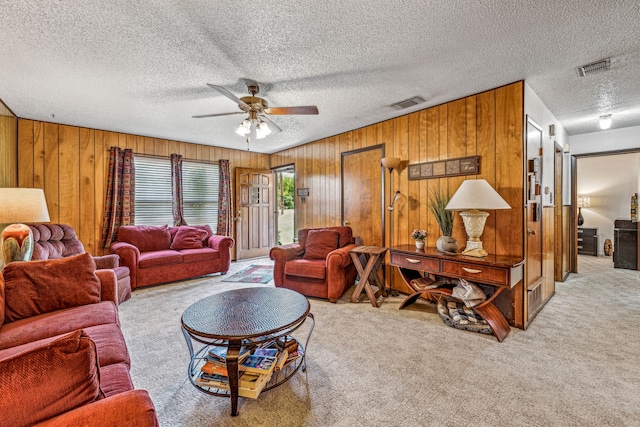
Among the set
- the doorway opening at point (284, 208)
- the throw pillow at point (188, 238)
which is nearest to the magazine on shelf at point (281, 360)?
the throw pillow at point (188, 238)

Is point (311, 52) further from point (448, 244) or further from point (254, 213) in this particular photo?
point (254, 213)

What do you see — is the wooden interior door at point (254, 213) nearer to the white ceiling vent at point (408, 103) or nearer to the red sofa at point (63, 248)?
the red sofa at point (63, 248)

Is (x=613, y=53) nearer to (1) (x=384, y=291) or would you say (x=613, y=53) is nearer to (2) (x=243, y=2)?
(2) (x=243, y=2)

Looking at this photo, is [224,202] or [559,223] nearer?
[559,223]

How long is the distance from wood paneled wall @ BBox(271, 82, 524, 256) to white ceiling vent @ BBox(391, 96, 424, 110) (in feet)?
0.85

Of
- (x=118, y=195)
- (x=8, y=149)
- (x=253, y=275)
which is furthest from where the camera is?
(x=253, y=275)

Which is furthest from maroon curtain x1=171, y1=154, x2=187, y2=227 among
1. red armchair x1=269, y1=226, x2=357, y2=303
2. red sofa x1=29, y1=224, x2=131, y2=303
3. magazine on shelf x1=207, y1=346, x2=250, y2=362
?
magazine on shelf x1=207, y1=346, x2=250, y2=362

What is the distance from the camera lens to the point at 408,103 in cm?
323

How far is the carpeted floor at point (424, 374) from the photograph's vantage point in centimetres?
155

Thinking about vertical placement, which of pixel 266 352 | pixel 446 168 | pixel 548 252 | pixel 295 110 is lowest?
pixel 266 352

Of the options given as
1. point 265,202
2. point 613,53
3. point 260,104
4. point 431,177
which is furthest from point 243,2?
point 265,202

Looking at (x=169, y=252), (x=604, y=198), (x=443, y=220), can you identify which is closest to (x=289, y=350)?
(x=443, y=220)

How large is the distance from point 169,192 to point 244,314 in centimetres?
413

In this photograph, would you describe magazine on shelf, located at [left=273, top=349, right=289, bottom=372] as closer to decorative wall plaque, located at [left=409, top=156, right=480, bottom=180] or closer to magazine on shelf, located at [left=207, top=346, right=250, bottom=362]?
magazine on shelf, located at [left=207, top=346, right=250, bottom=362]
